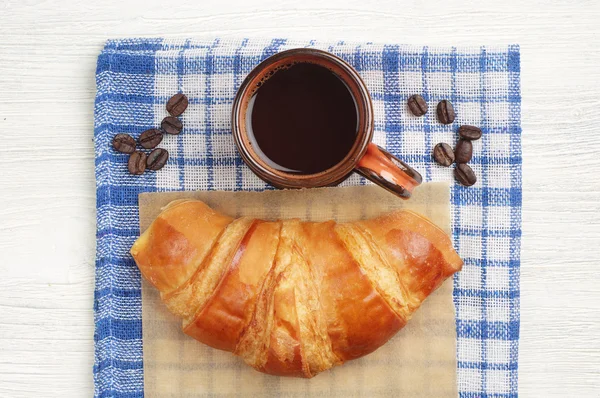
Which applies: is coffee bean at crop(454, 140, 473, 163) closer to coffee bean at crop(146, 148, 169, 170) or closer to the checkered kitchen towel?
the checkered kitchen towel

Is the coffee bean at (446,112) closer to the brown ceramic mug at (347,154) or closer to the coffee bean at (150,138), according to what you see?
the brown ceramic mug at (347,154)

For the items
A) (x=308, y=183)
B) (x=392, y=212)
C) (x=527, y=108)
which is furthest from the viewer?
(x=527, y=108)

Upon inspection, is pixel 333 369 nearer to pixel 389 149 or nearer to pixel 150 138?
pixel 389 149

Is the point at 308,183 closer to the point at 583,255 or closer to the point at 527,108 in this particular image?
the point at 527,108

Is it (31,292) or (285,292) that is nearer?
(285,292)

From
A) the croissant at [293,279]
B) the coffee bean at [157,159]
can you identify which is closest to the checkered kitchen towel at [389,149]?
the coffee bean at [157,159]

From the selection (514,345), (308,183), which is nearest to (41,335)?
(308,183)

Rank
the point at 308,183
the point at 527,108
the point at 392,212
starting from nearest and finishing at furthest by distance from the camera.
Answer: the point at 308,183, the point at 392,212, the point at 527,108
